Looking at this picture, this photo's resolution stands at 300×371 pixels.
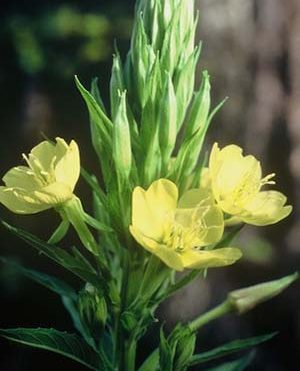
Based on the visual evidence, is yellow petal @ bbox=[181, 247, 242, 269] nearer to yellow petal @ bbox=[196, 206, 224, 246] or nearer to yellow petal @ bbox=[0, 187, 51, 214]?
yellow petal @ bbox=[196, 206, 224, 246]

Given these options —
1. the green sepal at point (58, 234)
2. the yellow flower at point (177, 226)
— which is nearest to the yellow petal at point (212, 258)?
the yellow flower at point (177, 226)

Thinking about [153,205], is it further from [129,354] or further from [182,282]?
[129,354]

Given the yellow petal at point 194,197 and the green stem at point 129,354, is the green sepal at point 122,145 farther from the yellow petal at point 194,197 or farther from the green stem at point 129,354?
the green stem at point 129,354

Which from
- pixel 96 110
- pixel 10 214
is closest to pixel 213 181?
pixel 96 110

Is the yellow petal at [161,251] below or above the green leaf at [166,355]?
above

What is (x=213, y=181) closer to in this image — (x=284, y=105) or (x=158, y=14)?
(x=158, y=14)

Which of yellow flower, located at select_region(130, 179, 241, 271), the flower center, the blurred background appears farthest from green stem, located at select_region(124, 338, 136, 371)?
the blurred background

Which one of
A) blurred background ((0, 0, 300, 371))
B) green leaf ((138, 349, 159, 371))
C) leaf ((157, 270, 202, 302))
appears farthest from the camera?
blurred background ((0, 0, 300, 371))

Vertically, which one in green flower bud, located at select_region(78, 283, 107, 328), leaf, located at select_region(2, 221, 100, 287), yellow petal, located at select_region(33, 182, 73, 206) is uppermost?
yellow petal, located at select_region(33, 182, 73, 206)
